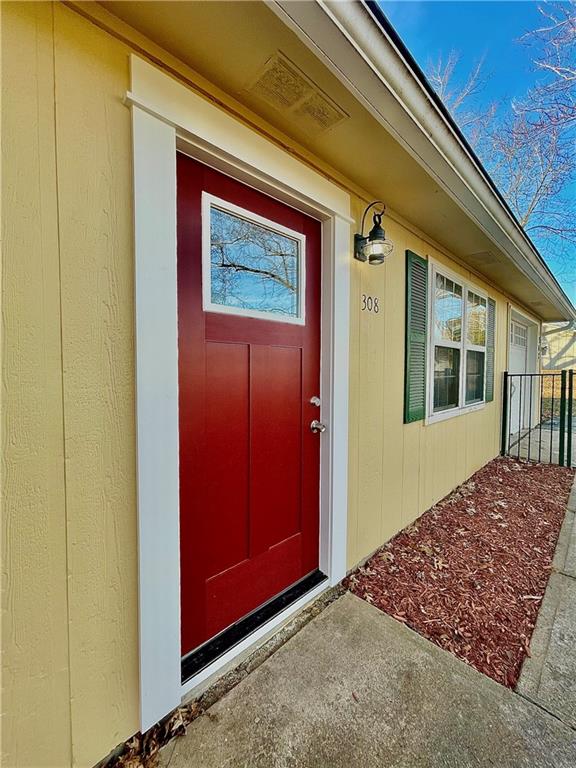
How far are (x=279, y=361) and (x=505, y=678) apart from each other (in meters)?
1.75

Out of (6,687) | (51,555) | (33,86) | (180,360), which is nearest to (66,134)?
(33,86)

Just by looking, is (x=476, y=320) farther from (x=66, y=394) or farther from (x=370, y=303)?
(x=66, y=394)

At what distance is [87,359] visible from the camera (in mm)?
1096

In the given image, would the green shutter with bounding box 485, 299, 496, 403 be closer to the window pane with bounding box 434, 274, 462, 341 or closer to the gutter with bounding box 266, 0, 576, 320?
the window pane with bounding box 434, 274, 462, 341

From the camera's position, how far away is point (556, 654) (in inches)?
62.0

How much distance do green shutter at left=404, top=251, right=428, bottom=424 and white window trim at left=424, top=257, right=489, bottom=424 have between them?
0.09m

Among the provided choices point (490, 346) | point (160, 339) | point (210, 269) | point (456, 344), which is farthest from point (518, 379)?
point (160, 339)

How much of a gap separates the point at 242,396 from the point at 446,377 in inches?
102

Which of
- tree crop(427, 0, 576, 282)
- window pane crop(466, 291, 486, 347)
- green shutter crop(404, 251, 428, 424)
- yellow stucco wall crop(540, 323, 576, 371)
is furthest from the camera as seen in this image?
yellow stucco wall crop(540, 323, 576, 371)

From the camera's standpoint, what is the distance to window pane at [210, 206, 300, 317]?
154 cm

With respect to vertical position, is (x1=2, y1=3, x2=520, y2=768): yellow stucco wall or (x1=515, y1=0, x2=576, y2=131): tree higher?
(x1=515, y1=0, x2=576, y2=131): tree

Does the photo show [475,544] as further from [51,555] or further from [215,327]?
[51,555]

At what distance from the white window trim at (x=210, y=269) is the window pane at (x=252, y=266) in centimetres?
2

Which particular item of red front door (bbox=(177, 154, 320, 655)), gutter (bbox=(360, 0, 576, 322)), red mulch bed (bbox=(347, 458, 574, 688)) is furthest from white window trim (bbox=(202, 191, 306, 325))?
red mulch bed (bbox=(347, 458, 574, 688))
